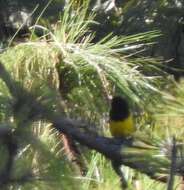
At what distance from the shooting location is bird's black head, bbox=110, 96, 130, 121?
203 centimetres

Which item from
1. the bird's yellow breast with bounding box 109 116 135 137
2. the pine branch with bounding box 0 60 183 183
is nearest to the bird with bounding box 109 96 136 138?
the bird's yellow breast with bounding box 109 116 135 137

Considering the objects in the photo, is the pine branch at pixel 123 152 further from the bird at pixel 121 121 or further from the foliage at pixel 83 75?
the bird at pixel 121 121

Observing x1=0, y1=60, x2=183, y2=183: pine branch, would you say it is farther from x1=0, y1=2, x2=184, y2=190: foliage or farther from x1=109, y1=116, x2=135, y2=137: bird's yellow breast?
x1=109, y1=116, x2=135, y2=137: bird's yellow breast

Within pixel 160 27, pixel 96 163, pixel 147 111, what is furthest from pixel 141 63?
pixel 160 27

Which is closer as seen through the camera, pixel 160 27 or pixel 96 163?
pixel 96 163

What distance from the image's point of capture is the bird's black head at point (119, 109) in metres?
2.03

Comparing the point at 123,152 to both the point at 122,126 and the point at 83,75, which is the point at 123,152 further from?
the point at 122,126

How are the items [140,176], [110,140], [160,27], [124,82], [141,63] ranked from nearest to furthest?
[110,140]
[140,176]
[124,82]
[141,63]
[160,27]

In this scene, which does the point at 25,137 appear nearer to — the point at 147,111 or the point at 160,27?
the point at 147,111

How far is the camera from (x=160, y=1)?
11.5 ft

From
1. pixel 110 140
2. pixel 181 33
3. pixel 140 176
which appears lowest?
pixel 140 176

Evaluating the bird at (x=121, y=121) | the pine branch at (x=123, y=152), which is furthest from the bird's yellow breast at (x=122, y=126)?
the pine branch at (x=123, y=152)

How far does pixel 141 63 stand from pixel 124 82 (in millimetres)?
412

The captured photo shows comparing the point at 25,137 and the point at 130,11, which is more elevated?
the point at 130,11
